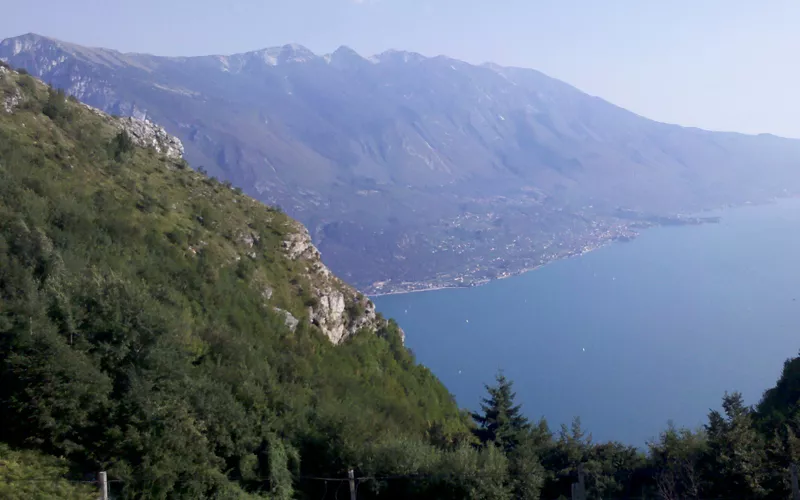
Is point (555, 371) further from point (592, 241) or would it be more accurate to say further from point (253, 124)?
point (253, 124)

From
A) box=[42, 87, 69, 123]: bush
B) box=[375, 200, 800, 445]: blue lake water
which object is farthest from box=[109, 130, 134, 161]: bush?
box=[375, 200, 800, 445]: blue lake water

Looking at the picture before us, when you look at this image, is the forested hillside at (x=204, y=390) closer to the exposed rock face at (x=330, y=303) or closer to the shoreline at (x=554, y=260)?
the exposed rock face at (x=330, y=303)

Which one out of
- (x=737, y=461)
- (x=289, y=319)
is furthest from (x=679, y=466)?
(x=289, y=319)

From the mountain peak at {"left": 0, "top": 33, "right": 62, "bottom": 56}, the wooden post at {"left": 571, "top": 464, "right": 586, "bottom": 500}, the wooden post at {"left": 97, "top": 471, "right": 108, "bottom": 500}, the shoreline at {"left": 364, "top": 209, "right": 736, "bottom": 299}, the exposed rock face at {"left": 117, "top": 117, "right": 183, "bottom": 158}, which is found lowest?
the wooden post at {"left": 571, "top": 464, "right": 586, "bottom": 500}

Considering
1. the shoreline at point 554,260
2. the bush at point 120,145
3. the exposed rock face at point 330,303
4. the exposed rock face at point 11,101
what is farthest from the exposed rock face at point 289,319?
the shoreline at point 554,260

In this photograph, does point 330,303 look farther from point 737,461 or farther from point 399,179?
point 399,179

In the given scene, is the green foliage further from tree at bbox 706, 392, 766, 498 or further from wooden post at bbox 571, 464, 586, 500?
tree at bbox 706, 392, 766, 498
